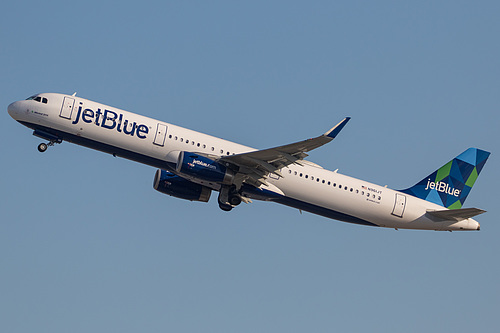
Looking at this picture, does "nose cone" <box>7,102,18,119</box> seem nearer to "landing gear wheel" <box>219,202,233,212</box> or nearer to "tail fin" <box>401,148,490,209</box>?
"landing gear wheel" <box>219,202,233,212</box>

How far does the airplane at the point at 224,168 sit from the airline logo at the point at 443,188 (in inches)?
78.4

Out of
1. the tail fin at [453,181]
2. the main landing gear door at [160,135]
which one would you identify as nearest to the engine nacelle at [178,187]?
the main landing gear door at [160,135]

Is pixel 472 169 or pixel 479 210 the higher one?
pixel 472 169

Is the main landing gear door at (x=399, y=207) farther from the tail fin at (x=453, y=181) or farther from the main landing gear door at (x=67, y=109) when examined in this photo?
the main landing gear door at (x=67, y=109)

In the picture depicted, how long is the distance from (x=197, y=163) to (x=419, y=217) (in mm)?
15781

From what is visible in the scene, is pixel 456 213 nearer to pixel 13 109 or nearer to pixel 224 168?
pixel 224 168

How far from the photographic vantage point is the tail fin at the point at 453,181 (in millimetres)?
51906

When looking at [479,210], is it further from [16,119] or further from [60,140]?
[16,119]

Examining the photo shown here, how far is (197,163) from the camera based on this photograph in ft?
145

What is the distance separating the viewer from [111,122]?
4541 cm

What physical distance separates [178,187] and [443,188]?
60.2 ft

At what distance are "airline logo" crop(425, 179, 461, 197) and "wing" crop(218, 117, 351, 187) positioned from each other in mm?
11849

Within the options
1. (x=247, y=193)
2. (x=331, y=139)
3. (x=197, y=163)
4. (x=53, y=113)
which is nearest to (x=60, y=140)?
(x=53, y=113)

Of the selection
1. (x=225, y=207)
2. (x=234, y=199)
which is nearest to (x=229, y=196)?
(x=234, y=199)
